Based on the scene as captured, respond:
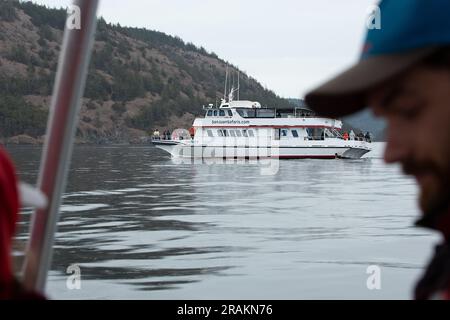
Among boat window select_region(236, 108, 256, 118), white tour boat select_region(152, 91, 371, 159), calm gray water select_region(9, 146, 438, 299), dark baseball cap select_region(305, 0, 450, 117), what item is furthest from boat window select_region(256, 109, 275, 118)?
dark baseball cap select_region(305, 0, 450, 117)

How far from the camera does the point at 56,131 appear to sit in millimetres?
1478

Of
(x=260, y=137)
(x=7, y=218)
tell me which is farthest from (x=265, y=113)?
(x=7, y=218)

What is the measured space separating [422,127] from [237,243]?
1317cm

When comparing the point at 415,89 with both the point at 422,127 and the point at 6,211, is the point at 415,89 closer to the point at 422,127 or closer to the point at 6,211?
the point at 422,127

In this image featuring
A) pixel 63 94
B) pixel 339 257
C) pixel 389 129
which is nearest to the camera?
pixel 389 129

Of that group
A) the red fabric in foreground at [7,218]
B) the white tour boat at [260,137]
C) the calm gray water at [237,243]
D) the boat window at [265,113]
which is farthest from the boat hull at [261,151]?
the red fabric in foreground at [7,218]

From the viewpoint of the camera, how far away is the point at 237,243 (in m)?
14.1

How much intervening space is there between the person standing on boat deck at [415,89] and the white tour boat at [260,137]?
1936 inches

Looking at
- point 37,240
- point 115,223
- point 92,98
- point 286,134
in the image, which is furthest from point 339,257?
point 92,98

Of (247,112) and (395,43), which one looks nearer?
(395,43)

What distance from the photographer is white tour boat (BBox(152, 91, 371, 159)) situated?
50.9 metres

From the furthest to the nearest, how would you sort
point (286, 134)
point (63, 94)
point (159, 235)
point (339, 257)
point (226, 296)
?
point (286, 134) < point (159, 235) < point (339, 257) < point (226, 296) < point (63, 94)

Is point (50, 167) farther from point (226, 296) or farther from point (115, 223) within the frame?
point (115, 223)

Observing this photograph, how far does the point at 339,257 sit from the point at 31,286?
11326 millimetres
